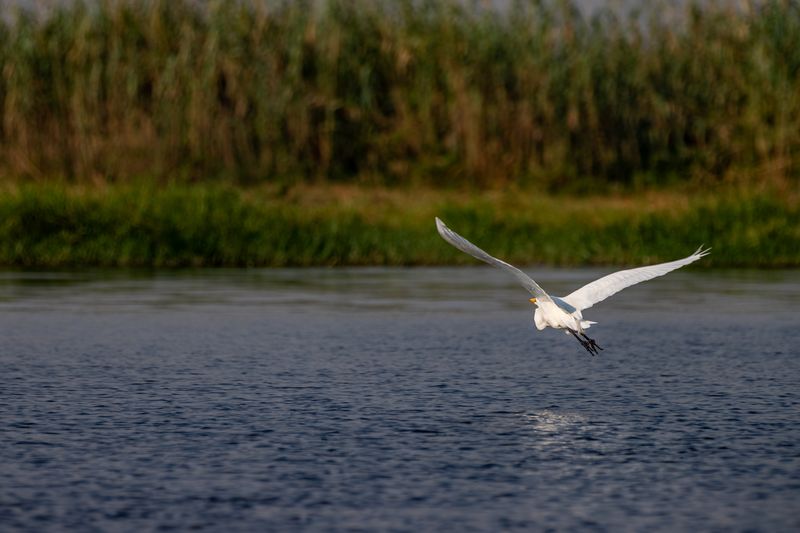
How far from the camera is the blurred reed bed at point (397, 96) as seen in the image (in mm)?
26719

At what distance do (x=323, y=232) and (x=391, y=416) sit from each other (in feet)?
44.3

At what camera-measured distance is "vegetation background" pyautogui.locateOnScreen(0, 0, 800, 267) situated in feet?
86.7

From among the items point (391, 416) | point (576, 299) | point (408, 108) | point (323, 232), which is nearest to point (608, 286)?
point (576, 299)

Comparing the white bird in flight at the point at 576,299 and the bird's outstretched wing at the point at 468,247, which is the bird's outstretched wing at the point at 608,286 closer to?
the white bird in flight at the point at 576,299

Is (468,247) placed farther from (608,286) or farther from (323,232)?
(323,232)

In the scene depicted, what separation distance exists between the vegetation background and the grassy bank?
44 centimetres

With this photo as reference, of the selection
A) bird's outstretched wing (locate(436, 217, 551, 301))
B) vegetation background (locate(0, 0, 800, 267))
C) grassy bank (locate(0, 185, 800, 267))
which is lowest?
bird's outstretched wing (locate(436, 217, 551, 301))

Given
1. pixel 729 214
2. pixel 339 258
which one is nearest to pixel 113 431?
pixel 339 258

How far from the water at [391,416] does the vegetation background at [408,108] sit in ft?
27.4

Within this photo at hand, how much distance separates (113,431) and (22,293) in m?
9.67

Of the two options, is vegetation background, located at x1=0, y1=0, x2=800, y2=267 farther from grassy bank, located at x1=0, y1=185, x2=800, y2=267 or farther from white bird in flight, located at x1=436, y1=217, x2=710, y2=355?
white bird in flight, located at x1=436, y1=217, x2=710, y2=355

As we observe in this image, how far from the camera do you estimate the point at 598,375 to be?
12.4m

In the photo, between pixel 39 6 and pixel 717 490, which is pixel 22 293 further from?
pixel 717 490

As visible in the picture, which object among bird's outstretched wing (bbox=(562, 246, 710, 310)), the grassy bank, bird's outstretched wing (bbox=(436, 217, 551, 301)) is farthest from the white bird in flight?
the grassy bank
